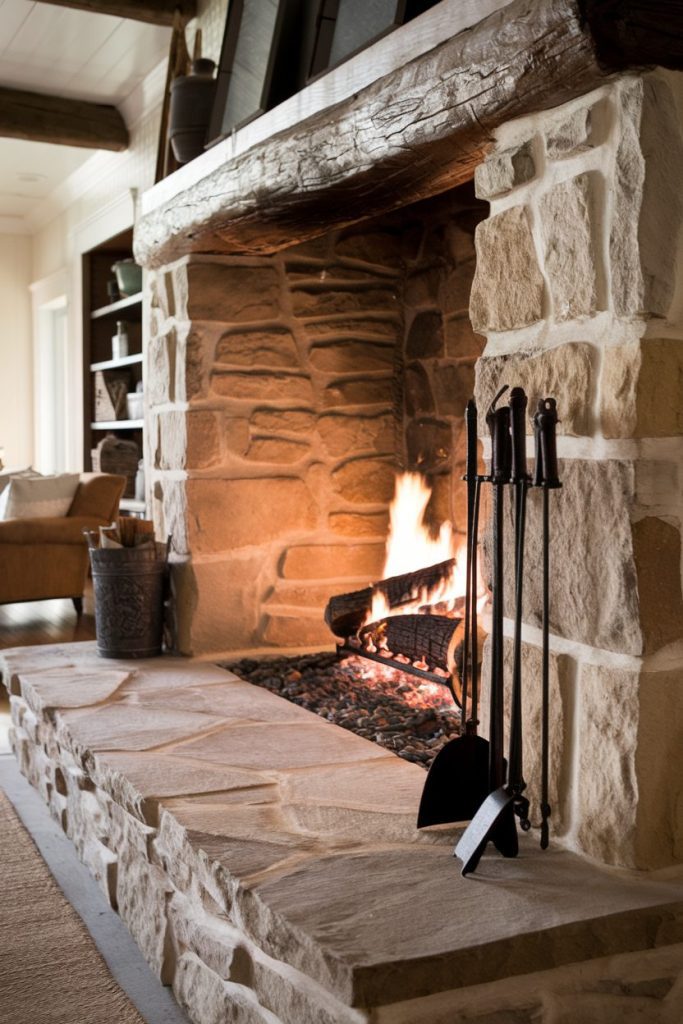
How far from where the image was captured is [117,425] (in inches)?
285

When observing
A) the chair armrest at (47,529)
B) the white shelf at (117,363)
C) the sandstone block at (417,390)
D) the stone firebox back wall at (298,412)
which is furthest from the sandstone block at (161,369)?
the white shelf at (117,363)

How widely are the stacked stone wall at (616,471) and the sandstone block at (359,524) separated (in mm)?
1819

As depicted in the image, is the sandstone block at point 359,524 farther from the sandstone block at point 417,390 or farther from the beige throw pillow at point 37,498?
the beige throw pillow at point 37,498

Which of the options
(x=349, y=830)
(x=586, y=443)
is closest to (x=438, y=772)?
(x=349, y=830)

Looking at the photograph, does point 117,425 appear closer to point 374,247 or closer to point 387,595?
point 374,247

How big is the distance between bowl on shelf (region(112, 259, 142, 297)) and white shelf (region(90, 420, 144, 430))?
83cm

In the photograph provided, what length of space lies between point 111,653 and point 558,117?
230 centimetres

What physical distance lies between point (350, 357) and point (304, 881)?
2.25 m

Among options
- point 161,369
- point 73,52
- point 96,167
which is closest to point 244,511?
Result: point 161,369

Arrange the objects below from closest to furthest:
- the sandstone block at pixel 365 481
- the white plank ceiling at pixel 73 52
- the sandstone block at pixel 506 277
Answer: the sandstone block at pixel 506 277
the sandstone block at pixel 365 481
the white plank ceiling at pixel 73 52

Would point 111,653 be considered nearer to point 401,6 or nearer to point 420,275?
point 420,275

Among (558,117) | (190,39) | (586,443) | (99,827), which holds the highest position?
(190,39)

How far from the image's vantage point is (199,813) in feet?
6.95

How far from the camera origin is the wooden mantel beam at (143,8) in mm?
4562
